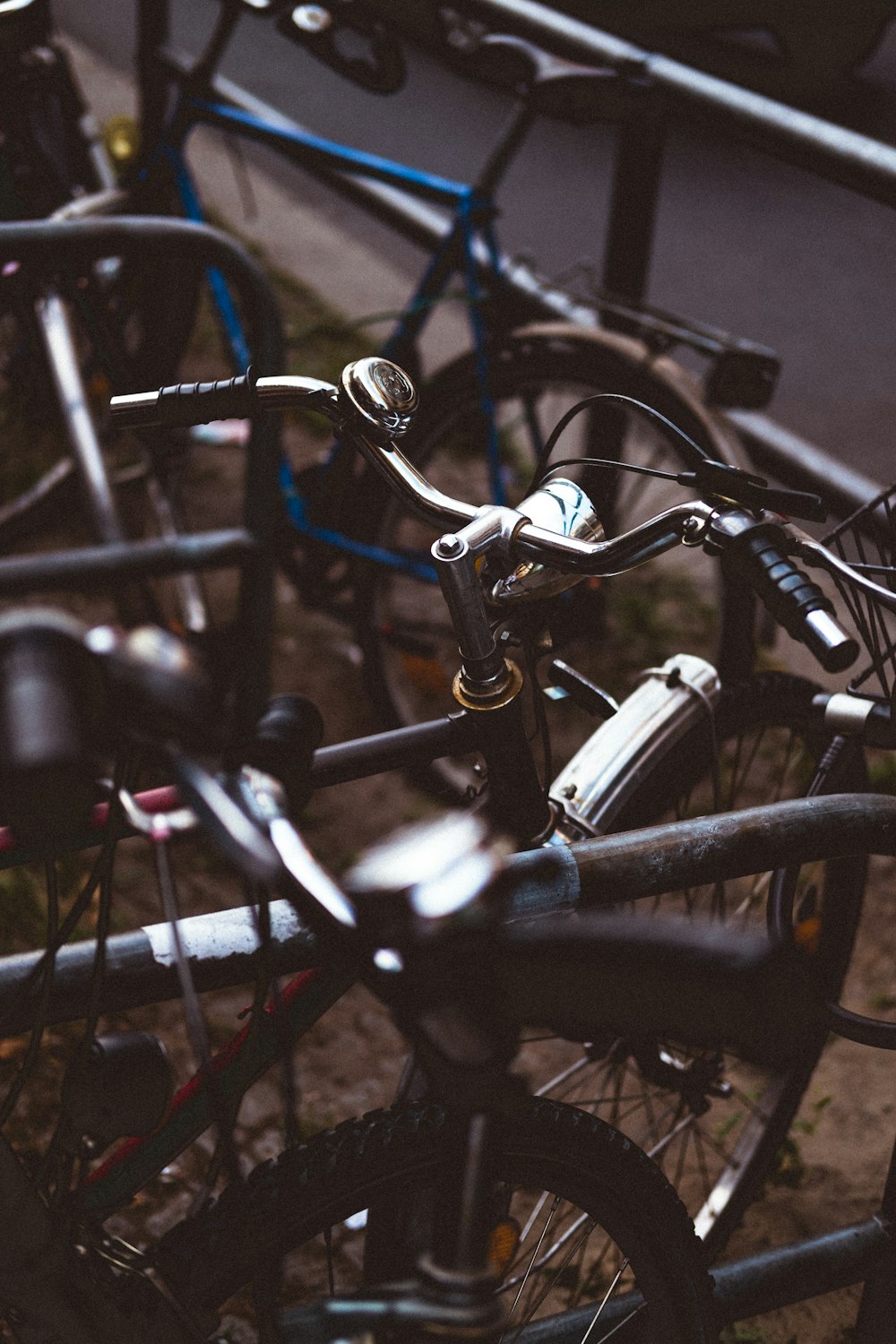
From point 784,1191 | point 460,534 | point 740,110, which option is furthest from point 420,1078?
point 740,110

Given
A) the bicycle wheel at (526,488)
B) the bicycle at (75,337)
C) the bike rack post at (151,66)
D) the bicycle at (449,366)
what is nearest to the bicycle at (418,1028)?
the bicycle wheel at (526,488)

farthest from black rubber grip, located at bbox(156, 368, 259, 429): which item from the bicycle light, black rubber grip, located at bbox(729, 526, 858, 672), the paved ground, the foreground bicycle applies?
the paved ground

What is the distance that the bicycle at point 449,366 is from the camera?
91.7 inches

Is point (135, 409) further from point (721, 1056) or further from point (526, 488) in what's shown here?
point (721, 1056)

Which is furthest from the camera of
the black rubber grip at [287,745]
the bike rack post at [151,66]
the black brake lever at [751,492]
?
the bike rack post at [151,66]

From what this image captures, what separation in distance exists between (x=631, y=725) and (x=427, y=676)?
1.60m

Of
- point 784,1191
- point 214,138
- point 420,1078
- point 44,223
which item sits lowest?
point 784,1191

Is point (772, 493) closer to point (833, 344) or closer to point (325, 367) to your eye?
point (325, 367)

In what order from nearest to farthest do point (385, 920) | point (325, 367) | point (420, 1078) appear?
point (385, 920) < point (420, 1078) < point (325, 367)

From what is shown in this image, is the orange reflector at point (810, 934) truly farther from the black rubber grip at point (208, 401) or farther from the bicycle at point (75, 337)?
the bicycle at point (75, 337)

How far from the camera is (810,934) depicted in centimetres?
195

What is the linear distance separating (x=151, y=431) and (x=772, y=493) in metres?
0.75

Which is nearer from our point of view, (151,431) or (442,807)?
(151,431)

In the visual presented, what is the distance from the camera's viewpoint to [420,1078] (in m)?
1.35
